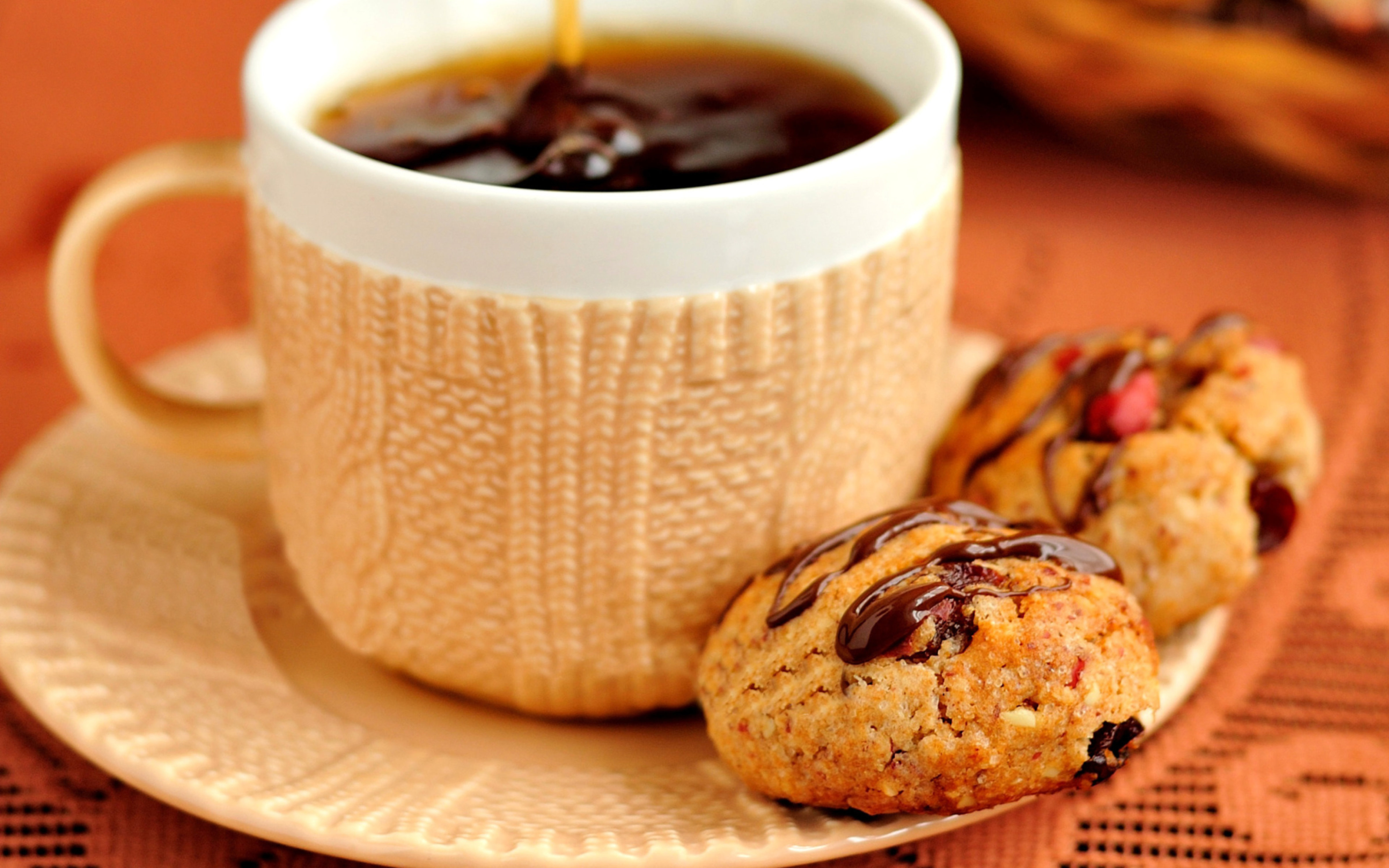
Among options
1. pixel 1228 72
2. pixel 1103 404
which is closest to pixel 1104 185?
pixel 1228 72

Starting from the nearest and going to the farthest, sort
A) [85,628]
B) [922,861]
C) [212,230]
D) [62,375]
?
[922,861]
[85,628]
[62,375]
[212,230]

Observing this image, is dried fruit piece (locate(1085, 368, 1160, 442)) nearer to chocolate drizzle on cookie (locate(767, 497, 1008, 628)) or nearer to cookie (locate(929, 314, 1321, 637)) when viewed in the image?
cookie (locate(929, 314, 1321, 637))

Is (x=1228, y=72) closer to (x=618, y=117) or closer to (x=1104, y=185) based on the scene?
(x=1104, y=185)

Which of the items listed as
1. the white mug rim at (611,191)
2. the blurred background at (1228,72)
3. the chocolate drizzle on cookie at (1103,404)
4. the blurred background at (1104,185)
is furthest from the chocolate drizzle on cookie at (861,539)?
the blurred background at (1228,72)

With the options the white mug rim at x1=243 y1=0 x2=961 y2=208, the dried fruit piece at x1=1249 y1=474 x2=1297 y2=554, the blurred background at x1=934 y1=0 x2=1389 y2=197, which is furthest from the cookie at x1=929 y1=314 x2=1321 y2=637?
the blurred background at x1=934 y1=0 x2=1389 y2=197

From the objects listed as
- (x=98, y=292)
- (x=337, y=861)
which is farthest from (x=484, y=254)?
(x=98, y=292)

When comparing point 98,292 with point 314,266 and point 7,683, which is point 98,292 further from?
point 314,266

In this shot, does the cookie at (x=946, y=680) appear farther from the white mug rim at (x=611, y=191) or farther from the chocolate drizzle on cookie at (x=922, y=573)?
the white mug rim at (x=611, y=191)
